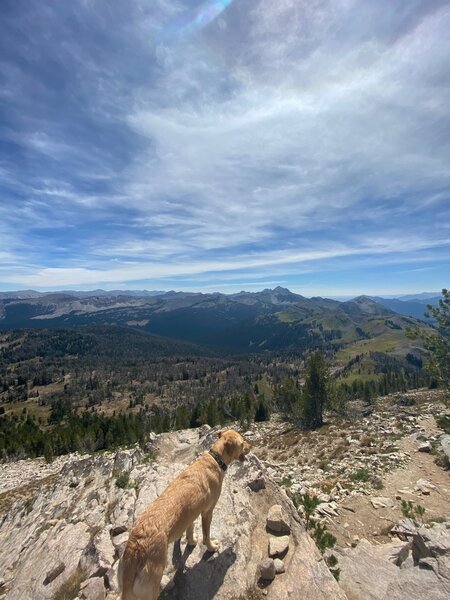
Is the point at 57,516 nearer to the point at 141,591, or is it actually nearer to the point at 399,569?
the point at 141,591

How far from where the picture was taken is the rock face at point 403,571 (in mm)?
7415

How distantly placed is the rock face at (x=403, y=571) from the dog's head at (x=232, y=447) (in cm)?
397

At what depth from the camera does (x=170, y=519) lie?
20.7 feet

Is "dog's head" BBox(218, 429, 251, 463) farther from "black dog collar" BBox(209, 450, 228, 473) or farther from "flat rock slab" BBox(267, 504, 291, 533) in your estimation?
"flat rock slab" BBox(267, 504, 291, 533)

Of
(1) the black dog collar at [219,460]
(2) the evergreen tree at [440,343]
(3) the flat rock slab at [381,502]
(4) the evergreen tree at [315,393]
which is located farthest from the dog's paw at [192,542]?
(4) the evergreen tree at [315,393]

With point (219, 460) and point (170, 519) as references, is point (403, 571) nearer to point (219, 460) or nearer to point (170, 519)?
point (219, 460)

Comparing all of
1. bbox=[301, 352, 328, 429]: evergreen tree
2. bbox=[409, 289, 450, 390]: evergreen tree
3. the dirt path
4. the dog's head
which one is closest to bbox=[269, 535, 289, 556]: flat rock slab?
the dog's head

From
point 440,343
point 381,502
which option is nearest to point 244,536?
point 381,502

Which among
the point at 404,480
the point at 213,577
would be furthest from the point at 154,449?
the point at 404,480

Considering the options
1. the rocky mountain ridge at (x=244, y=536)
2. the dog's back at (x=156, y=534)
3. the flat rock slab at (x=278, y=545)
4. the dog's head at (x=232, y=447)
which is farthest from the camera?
the dog's head at (x=232, y=447)

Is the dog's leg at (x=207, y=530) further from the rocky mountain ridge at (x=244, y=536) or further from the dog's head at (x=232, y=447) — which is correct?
the dog's head at (x=232, y=447)

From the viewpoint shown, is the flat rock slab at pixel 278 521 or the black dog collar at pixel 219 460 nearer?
the black dog collar at pixel 219 460

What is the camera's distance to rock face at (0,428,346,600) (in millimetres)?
7074

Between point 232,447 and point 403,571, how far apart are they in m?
5.44
